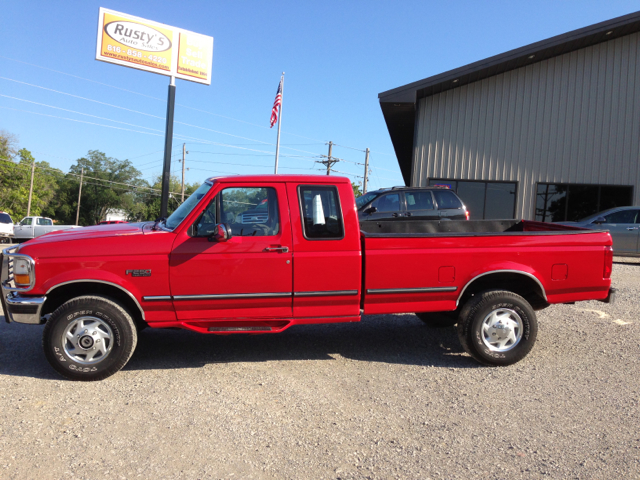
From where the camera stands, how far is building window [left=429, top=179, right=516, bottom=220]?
19.1 m

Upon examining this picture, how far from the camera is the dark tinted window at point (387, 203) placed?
12.1 meters

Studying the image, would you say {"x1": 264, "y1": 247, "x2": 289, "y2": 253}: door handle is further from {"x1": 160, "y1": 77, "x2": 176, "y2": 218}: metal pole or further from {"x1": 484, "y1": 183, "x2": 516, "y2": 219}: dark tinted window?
{"x1": 484, "y1": 183, "x2": 516, "y2": 219}: dark tinted window

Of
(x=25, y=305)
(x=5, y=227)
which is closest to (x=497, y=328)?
(x=25, y=305)

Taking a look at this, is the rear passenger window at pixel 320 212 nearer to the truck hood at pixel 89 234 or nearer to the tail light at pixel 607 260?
the truck hood at pixel 89 234

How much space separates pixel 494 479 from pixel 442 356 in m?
2.45

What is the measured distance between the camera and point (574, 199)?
752 inches

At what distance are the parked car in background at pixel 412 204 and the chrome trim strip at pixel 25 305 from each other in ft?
27.6

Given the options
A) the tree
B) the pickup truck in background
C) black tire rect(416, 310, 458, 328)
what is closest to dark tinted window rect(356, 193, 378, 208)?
black tire rect(416, 310, 458, 328)

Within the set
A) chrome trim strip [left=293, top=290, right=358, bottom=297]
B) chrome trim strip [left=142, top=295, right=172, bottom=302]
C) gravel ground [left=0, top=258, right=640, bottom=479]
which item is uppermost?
chrome trim strip [left=293, top=290, right=358, bottom=297]

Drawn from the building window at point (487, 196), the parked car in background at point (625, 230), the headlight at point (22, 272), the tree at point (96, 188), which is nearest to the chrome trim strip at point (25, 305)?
the headlight at point (22, 272)

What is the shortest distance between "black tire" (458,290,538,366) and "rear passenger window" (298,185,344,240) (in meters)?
1.58

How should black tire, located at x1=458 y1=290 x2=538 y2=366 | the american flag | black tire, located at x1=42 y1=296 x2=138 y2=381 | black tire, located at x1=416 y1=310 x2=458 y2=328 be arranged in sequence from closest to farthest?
black tire, located at x1=42 y1=296 x2=138 y2=381 < black tire, located at x1=458 y1=290 x2=538 y2=366 < black tire, located at x1=416 y1=310 x2=458 y2=328 < the american flag

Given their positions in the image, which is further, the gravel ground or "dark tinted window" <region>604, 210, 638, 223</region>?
"dark tinted window" <region>604, 210, 638, 223</region>

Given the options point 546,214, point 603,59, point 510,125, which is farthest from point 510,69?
point 546,214
